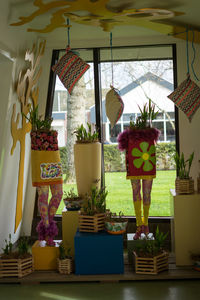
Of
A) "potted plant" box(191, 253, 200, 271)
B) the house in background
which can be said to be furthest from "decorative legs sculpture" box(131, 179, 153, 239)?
the house in background

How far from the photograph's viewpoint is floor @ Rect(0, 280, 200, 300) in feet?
12.6

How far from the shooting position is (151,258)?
4.28 metres

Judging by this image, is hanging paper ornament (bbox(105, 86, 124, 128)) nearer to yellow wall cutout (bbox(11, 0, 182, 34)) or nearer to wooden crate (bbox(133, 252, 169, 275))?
yellow wall cutout (bbox(11, 0, 182, 34))

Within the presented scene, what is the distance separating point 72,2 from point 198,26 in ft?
5.36

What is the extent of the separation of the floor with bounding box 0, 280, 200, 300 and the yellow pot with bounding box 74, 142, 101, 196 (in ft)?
3.79

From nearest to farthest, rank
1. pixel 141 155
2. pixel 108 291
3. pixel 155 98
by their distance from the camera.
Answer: pixel 108 291
pixel 141 155
pixel 155 98

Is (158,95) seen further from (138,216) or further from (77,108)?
(138,216)

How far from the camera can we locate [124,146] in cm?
470

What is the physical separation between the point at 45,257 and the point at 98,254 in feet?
2.05

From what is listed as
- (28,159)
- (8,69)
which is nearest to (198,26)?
(8,69)

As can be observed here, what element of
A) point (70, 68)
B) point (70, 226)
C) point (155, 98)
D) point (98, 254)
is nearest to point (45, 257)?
point (70, 226)

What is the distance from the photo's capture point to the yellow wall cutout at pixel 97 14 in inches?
161

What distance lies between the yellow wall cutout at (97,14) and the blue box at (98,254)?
229 centimetres

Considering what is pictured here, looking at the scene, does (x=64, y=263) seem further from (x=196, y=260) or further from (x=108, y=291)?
(x=196, y=260)
